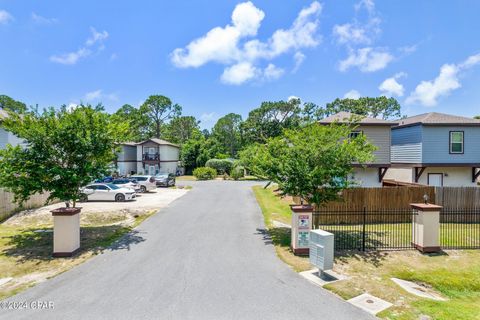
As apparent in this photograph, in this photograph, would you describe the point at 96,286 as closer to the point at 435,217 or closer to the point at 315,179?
the point at 315,179

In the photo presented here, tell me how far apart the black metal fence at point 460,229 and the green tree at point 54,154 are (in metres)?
14.3

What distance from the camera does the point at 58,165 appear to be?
34.1 ft

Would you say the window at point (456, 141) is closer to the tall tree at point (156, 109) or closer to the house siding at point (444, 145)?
the house siding at point (444, 145)

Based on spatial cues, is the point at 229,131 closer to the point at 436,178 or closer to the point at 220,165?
the point at 220,165

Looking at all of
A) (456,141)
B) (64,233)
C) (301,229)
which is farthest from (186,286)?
(456,141)

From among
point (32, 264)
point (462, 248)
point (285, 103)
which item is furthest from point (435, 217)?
point (285, 103)

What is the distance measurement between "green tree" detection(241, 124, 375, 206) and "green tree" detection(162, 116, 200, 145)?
2295 inches

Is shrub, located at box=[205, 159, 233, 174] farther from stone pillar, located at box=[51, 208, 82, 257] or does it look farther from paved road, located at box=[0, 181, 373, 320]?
stone pillar, located at box=[51, 208, 82, 257]

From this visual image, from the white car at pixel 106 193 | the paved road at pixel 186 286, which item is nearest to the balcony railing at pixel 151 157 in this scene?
the white car at pixel 106 193

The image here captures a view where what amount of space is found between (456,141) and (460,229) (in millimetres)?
7657

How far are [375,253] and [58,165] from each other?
Answer: 1246 cm

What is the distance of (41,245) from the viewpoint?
10.1 meters

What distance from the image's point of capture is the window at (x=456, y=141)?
17344mm

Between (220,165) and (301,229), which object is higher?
(220,165)
